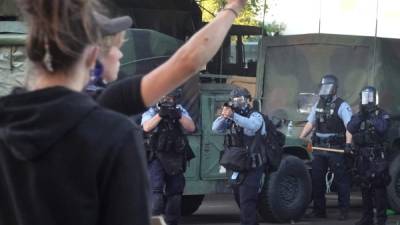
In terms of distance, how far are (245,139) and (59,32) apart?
28.0 ft

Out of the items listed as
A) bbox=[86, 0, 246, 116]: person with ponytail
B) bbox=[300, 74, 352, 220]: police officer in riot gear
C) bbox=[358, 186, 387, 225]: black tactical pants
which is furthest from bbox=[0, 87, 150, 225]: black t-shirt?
bbox=[300, 74, 352, 220]: police officer in riot gear

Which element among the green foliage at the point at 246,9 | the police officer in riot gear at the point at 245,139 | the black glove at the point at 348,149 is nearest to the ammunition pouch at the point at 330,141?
the black glove at the point at 348,149

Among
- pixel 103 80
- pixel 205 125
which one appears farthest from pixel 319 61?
pixel 103 80

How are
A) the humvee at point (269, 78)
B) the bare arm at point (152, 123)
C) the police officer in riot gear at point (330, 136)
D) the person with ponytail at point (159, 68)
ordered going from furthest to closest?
1. the police officer in riot gear at point (330, 136)
2. the humvee at point (269, 78)
3. the bare arm at point (152, 123)
4. the person with ponytail at point (159, 68)

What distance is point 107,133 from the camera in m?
1.97

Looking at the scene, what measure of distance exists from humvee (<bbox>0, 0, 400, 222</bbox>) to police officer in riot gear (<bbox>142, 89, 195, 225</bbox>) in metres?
1.02

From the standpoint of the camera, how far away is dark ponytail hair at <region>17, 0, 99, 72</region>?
2006 millimetres

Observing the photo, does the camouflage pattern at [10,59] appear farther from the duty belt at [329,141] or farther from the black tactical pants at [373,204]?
the black tactical pants at [373,204]

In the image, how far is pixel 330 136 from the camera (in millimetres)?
12289

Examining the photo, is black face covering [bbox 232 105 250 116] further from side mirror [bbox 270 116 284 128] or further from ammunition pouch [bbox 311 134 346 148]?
ammunition pouch [bbox 311 134 346 148]

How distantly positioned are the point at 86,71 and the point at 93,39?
3.3 inches

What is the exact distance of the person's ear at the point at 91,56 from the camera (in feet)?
6.79

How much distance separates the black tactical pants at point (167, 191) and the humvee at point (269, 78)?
40.5 inches

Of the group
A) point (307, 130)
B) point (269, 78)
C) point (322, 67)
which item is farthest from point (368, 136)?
point (269, 78)
